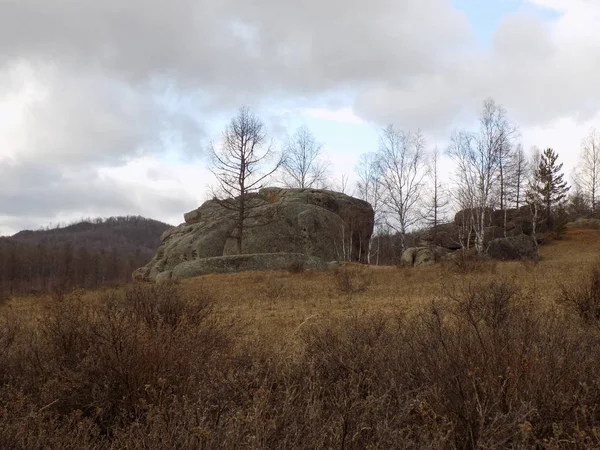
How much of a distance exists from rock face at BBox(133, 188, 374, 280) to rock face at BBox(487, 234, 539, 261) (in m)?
7.89

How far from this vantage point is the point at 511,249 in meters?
24.5

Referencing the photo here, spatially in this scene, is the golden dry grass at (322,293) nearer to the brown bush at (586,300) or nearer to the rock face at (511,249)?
the brown bush at (586,300)

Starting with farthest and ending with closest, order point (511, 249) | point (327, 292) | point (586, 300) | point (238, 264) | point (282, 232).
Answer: point (282, 232)
point (511, 249)
point (238, 264)
point (327, 292)
point (586, 300)

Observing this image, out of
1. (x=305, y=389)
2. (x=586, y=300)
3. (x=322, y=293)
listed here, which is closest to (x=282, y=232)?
(x=322, y=293)

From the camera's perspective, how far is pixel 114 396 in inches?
144

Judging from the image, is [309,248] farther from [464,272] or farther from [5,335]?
[5,335]

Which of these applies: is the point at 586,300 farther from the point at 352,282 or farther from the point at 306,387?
the point at 352,282

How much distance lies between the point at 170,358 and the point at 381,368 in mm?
1779

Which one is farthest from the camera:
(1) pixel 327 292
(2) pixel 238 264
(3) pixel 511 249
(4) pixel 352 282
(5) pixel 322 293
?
(3) pixel 511 249

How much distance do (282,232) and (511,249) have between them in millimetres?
12630

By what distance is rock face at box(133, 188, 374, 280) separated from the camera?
26.2 metres

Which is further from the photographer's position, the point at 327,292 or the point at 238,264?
the point at 238,264

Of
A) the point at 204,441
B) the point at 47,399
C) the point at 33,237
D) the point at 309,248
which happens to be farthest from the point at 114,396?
the point at 33,237

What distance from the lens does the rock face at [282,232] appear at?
26.2 metres
